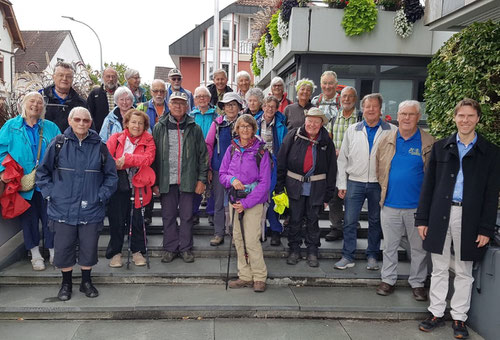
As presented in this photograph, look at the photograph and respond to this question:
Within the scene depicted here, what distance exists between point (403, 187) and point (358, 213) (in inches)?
28.5

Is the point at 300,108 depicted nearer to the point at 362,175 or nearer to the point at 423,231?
the point at 362,175

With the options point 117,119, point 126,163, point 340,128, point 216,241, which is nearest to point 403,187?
point 340,128

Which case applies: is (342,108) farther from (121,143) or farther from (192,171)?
(121,143)

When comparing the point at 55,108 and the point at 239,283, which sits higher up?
the point at 55,108

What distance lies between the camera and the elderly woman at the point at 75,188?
3805 millimetres

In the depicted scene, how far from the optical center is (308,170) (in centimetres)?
457

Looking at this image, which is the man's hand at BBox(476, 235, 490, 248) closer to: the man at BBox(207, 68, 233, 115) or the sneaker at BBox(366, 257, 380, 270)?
the sneaker at BBox(366, 257, 380, 270)

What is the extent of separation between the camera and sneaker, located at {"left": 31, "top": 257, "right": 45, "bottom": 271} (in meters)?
4.40

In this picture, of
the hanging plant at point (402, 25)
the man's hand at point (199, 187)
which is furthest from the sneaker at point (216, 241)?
the hanging plant at point (402, 25)

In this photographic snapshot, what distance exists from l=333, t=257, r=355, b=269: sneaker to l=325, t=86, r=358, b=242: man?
661mm

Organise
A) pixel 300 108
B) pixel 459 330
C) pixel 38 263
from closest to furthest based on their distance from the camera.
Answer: pixel 459 330 < pixel 38 263 < pixel 300 108

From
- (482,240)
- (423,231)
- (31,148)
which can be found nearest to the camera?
(482,240)

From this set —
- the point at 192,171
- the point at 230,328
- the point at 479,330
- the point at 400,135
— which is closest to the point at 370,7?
the point at 400,135

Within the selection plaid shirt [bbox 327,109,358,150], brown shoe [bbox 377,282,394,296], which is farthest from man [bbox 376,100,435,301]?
plaid shirt [bbox 327,109,358,150]
